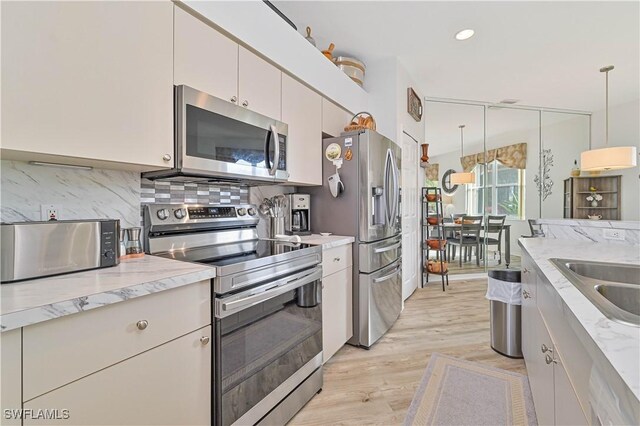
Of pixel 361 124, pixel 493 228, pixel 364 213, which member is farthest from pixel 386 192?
pixel 493 228

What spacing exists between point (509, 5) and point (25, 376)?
Result: 3.45 m

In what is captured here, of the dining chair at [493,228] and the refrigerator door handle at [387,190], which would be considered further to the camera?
the dining chair at [493,228]

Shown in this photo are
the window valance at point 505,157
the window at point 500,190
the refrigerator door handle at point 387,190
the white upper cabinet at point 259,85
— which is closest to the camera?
the white upper cabinet at point 259,85

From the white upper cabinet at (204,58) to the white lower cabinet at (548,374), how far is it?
1.79m

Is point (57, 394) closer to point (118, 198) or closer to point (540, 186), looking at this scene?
point (118, 198)

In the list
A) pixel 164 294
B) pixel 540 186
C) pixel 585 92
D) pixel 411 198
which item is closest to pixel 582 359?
pixel 164 294

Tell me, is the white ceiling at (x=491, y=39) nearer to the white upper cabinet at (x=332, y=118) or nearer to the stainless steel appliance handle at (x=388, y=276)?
the white upper cabinet at (x=332, y=118)

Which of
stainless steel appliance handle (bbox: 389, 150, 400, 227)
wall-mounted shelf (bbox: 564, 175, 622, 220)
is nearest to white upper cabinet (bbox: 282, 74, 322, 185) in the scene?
stainless steel appliance handle (bbox: 389, 150, 400, 227)

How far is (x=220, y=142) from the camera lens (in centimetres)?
150

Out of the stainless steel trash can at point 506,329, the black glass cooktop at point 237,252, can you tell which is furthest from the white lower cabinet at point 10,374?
the stainless steel trash can at point 506,329

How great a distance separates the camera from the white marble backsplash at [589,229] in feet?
6.49

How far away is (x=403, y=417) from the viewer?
155 cm

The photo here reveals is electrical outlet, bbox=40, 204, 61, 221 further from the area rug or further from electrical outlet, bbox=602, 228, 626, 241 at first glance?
electrical outlet, bbox=602, 228, 626, 241

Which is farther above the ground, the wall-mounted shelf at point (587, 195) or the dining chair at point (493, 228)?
the wall-mounted shelf at point (587, 195)
